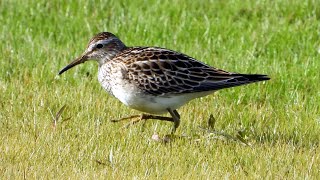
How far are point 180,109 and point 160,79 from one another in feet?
3.62

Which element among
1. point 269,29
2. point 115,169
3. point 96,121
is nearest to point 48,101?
point 96,121

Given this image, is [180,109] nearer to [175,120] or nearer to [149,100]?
[175,120]

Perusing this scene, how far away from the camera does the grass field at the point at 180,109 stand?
29.2 feet

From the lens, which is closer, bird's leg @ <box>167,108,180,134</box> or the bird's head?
bird's leg @ <box>167,108,180,134</box>

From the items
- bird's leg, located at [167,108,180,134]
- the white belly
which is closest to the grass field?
bird's leg, located at [167,108,180,134]

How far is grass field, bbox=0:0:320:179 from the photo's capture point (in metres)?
8.90

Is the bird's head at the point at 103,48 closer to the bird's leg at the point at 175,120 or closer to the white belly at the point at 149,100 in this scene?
the white belly at the point at 149,100

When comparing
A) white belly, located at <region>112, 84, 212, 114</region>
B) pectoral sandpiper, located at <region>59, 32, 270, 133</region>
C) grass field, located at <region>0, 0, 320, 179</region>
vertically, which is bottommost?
grass field, located at <region>0, 0, 320, 179</region>

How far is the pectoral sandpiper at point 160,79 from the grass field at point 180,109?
1.24 ft

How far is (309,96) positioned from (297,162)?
2.35 meters

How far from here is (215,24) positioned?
13664 millimetres

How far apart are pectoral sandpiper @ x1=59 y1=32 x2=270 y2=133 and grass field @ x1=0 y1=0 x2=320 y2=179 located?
377 millimetres

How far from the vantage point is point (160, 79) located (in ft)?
32.0

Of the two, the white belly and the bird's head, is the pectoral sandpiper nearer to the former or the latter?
the white belly
